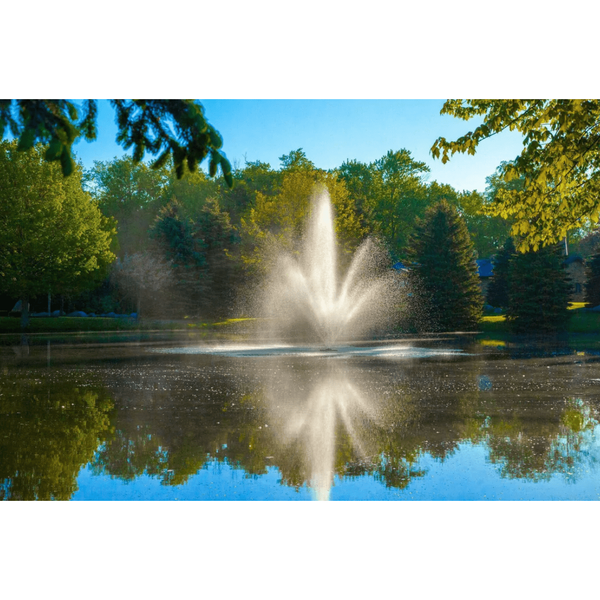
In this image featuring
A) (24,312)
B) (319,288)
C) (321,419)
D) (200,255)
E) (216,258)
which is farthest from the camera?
(216,258)

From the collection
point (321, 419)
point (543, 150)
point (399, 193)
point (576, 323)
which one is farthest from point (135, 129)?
point (399, 193)

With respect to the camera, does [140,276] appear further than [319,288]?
Yes

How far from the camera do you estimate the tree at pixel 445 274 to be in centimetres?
3400

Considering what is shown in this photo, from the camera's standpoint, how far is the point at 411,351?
721 inches

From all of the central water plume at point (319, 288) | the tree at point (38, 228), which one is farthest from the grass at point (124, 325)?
the central water plume at point (319, 288)

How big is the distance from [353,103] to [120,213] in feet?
134

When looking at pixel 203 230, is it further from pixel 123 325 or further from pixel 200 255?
pixel 123 325

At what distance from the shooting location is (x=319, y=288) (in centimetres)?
3139

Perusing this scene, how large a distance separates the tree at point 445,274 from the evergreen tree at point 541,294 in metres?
2.80

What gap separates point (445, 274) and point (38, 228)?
69.2 feet

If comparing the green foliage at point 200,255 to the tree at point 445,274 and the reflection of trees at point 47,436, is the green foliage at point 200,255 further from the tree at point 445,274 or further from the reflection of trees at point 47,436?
the reflection of trees at point 47,436

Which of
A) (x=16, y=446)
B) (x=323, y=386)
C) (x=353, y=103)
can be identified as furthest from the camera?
(x=353, y=103)

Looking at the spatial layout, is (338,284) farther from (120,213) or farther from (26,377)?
(120,213)
